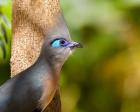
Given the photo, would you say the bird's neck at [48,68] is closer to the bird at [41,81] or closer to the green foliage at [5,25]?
the bird at [41,81]

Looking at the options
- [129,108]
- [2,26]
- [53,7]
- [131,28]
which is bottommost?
[129,108]

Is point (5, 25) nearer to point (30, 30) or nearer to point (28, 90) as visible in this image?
point (30, 30)

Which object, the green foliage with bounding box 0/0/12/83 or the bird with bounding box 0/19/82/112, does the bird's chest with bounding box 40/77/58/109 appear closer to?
the bird with bounding box 0/19/82/112

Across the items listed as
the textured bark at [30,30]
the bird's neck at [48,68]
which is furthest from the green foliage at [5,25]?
the bird's neck at [48,68]

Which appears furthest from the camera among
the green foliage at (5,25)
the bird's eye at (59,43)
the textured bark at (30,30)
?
the green foliage at (5,25)

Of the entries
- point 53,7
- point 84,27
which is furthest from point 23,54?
point 84,27

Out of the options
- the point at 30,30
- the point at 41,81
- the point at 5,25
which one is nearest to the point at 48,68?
the point at 41,81

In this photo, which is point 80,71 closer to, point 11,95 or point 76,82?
point 76,82

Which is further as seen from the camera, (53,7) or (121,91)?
(121,91)
